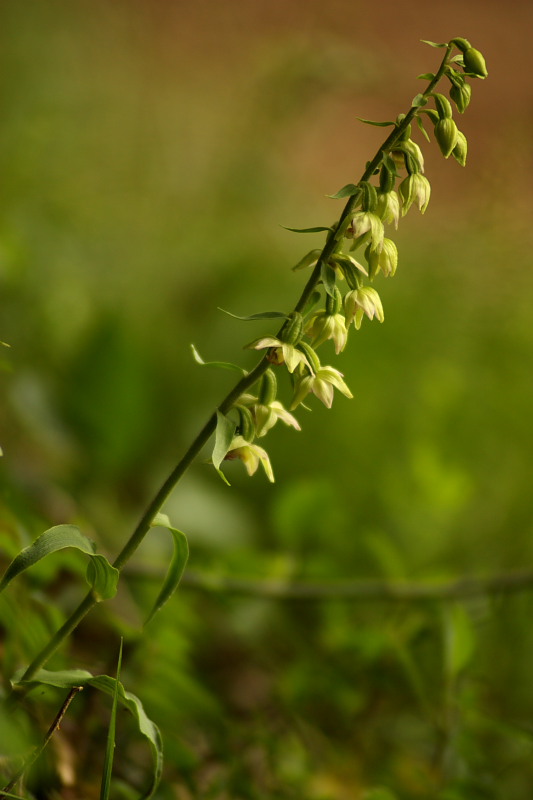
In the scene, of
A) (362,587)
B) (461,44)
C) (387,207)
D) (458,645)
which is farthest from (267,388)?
(362,587)

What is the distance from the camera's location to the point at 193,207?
5.57 ft

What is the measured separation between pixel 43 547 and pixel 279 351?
15 cm

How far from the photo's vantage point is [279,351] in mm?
419

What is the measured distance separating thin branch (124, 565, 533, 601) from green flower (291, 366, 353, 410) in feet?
1.47

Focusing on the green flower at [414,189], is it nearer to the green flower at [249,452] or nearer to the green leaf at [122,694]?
the green flower at [249,452]

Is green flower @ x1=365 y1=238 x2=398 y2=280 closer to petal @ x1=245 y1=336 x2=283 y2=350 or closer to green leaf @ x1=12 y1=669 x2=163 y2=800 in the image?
petal @ x1=245 y1=336 x2=283 y2=350

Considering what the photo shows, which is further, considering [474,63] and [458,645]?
[458,645]

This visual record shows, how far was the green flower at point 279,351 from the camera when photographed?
41 cm

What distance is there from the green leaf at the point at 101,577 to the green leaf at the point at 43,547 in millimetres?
10

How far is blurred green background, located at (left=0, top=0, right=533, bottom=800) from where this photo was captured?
79 cm

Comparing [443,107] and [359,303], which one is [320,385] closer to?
[359,303]

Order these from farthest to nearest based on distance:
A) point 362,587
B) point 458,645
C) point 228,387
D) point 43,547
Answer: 1. point 228,387
2. point 362,587
3. point 458,645
4. point 43,547

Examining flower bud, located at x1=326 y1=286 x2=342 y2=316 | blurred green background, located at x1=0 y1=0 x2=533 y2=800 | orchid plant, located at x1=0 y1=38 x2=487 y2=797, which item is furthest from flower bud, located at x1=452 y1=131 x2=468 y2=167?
blurred green background, located at x1=0 y1=0 x2=533 y2=800

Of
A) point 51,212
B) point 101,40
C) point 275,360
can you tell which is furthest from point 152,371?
point 275,360
